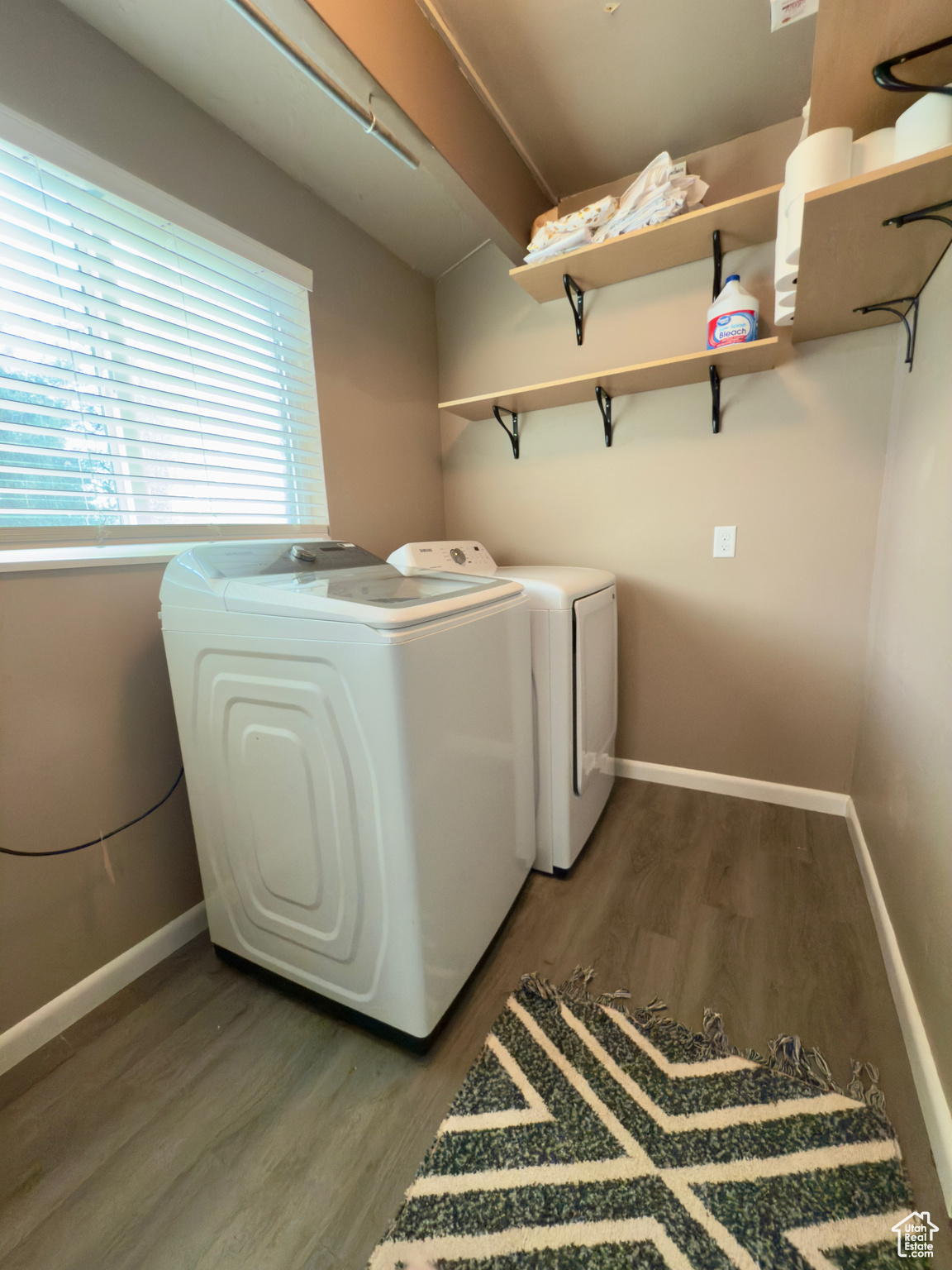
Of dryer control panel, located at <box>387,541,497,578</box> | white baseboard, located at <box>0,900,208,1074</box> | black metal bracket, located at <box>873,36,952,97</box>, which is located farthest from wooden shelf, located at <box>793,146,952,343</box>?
white baseboard, located at <box>0,900,208,1074</box>

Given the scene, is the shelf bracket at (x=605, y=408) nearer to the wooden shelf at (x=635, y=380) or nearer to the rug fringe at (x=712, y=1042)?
the wooden shelf at (x=635, y=380)

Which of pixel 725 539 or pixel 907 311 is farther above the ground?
pixel 907 311

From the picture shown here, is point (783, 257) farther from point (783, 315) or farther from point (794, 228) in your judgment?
point (783, 315)

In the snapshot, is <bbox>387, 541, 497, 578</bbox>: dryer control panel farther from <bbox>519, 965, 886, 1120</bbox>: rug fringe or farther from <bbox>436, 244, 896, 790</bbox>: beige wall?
<bbox>519, 965, 886, 1120</bbox>: rug fringe

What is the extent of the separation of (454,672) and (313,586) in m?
0.35

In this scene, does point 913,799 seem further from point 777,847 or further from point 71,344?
point 71,344

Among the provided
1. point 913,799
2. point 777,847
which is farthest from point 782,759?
point 913,799

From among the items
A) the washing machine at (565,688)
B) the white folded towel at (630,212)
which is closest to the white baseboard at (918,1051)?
the washing machine at (565,688)

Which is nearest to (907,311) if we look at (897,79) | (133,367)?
(897,79)

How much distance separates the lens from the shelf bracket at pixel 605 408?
1.92m

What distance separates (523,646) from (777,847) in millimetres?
1149

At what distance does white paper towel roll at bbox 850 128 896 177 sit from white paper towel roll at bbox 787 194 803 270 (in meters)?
0.10

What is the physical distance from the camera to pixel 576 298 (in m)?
2.00

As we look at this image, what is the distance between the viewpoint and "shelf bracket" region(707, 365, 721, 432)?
1733 mm
